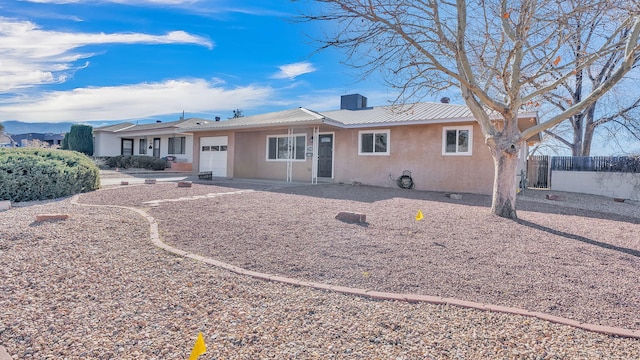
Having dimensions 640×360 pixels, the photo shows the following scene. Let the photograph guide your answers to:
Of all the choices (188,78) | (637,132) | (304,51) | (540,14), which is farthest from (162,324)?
(637,132)

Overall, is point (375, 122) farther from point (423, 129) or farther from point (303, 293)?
point (303, 293)

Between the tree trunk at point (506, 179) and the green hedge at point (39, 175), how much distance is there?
382 inches

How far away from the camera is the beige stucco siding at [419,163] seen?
→ 1145 cm

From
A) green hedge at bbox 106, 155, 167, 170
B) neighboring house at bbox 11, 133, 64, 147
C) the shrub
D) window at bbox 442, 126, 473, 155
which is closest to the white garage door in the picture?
green hedge at bbox 106, 155, 167, 170

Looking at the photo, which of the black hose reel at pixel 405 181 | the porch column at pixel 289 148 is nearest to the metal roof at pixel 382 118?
the porch column at pixel 289 148

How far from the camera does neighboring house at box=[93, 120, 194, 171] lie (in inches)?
877

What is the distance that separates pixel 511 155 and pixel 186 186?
344 inches

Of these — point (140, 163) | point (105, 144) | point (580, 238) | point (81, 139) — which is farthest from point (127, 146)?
point (580, 238)

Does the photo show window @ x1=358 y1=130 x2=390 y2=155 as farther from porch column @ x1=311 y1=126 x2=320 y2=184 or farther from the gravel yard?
the gravel yard

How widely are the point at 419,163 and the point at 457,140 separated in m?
1.48

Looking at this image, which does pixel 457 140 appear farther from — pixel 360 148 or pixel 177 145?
pixel 177 145

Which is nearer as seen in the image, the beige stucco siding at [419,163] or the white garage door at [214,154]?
the beige stucco siding at [419,163]

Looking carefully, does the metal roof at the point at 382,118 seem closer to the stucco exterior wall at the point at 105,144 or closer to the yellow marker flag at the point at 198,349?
the yellow marker flag at the point at 198,349

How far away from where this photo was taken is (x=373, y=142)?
13.5 meters
